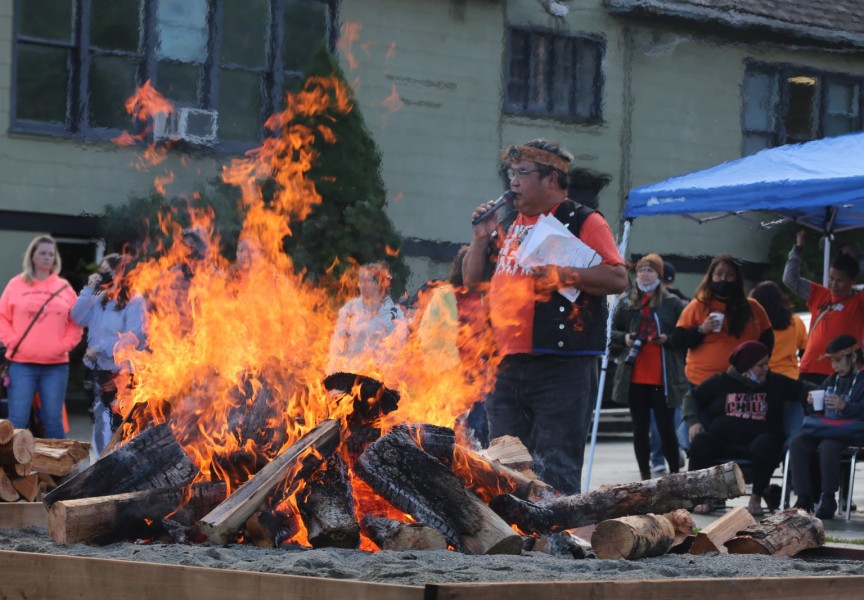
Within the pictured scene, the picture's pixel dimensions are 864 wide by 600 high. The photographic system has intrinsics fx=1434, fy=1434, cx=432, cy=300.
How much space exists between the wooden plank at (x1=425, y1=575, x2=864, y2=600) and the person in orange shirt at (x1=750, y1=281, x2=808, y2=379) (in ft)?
24.5

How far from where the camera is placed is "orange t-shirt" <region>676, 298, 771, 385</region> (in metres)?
11.7

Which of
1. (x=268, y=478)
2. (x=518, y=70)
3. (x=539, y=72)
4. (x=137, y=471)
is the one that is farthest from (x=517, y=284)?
(x=539, y=72)

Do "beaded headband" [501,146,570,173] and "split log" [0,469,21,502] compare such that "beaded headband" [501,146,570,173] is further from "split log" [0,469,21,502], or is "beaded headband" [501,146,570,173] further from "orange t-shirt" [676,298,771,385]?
"orange t-shirt" [676,298,771,385]

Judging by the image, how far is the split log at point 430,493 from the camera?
5.51 metres

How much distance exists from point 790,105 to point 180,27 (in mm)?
10051

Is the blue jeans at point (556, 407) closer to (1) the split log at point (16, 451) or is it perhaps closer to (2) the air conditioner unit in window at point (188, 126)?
(1) the split log at point (16, 451)

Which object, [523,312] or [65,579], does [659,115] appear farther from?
[65,579]

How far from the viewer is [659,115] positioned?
22.3 metres

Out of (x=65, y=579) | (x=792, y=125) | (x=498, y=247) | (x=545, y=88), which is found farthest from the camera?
(x=792, y=125)

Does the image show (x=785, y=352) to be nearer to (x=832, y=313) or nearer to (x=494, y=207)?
(x=832, y=313)

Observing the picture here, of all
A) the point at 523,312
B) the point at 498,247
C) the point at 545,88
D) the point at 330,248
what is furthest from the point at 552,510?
the point at 545,88

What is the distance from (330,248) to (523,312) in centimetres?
1041

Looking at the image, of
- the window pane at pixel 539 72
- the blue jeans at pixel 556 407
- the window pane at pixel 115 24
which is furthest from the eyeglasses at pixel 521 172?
the window pane at pixel 539 72

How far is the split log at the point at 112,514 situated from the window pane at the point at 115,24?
13.8 m
